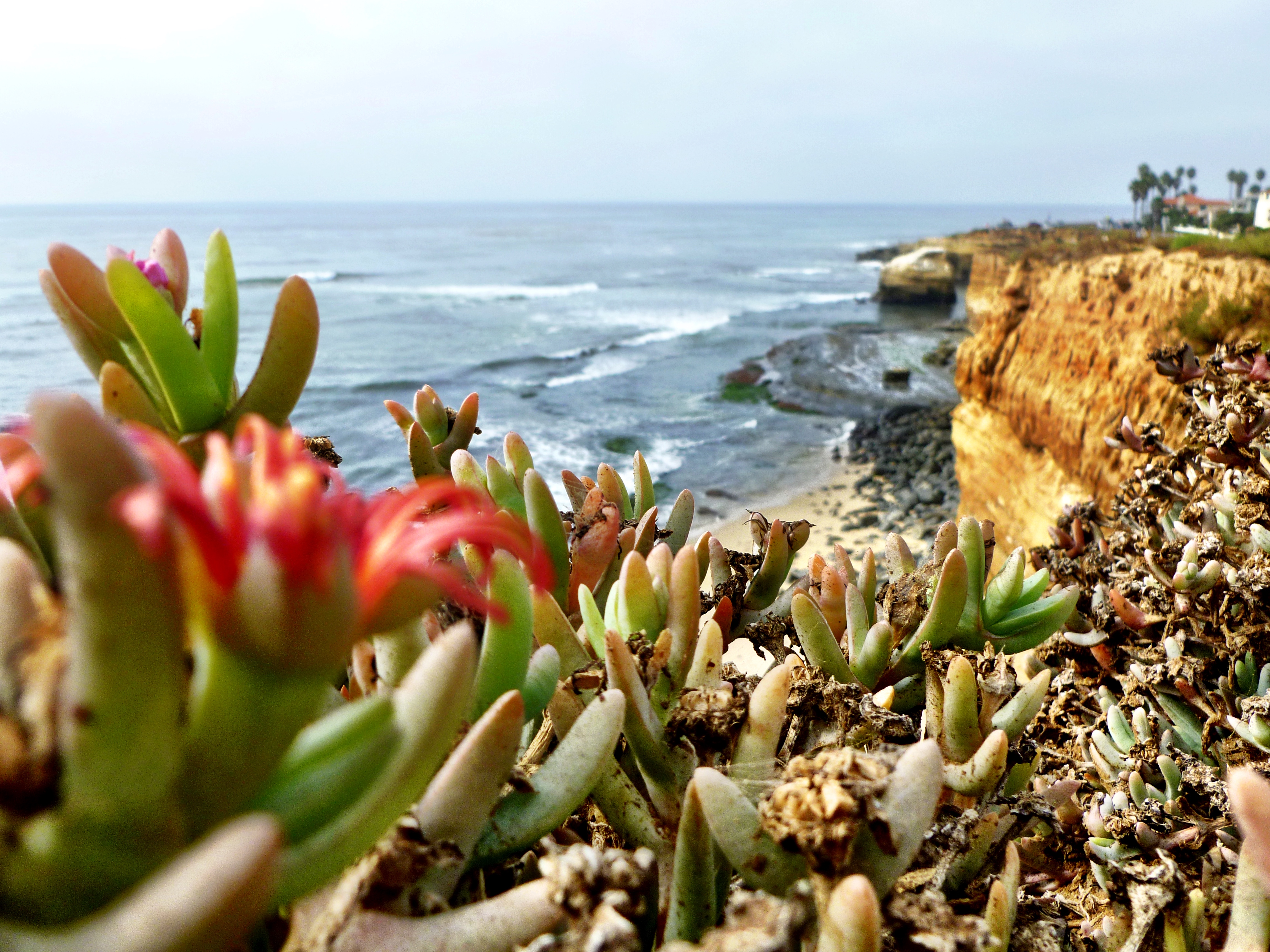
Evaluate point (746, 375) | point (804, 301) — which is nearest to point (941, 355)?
point (746, 375)

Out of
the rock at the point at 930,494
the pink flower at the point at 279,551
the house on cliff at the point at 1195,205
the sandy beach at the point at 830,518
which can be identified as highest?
the house on cliff at the point at 1195,205

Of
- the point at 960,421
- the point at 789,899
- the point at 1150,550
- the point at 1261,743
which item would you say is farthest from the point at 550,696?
the point at 960,421

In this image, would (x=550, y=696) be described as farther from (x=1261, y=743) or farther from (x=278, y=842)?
(x=1261, y=743)

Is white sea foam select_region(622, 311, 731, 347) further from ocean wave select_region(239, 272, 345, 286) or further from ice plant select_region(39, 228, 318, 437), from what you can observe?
ice plant select_region(39, 228, 318, 437)

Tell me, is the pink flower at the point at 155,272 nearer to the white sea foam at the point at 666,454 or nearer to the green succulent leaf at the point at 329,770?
the green succulent leaf at the point at 329,770

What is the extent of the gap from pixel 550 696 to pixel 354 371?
30493 mm

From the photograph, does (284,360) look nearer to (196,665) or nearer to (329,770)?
(196,665)

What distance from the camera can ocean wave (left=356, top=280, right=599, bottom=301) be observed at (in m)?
49.2

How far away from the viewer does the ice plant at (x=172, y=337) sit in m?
1.23

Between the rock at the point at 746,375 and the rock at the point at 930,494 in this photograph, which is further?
the rock at the point at 746,375

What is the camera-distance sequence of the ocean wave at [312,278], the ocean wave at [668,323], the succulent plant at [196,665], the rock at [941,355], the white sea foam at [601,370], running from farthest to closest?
1. the ocean wave at [312,278]
2. the ocean wave at [668,323]
3. the rock at [941,355]
4. the white sea foam at [601,370]
5. the succulent plant at [196,665]

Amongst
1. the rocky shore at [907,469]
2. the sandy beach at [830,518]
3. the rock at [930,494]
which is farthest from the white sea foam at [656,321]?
the rock at [930,494]

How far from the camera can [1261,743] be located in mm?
2062

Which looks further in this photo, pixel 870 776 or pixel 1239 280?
pixel 1239 280
